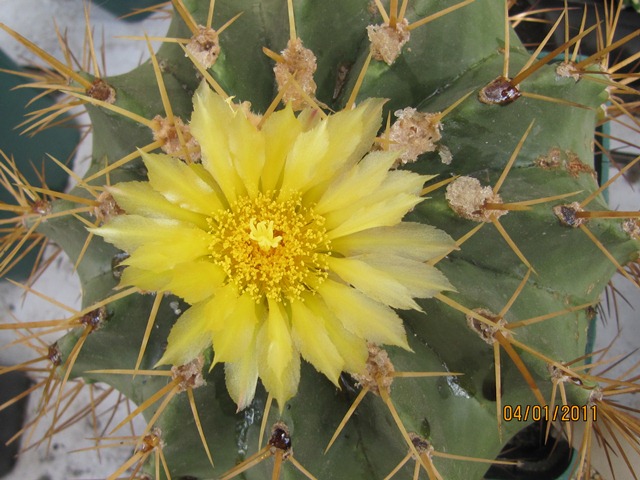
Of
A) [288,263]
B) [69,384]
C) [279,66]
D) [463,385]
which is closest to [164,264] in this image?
[288,263]

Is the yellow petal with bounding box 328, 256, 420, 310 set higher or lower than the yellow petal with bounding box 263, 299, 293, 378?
higher

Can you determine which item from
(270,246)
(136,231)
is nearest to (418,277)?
(270,246)

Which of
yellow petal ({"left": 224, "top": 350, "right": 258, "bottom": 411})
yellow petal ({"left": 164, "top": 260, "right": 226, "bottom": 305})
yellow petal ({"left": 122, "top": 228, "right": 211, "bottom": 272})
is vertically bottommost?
yellow petal ({"left": 224, "top": 350, "right": 258, "bottom": 411})

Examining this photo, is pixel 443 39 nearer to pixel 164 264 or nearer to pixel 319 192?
pixel 319 192

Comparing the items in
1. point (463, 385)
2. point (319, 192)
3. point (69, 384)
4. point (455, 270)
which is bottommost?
point (69, 384)

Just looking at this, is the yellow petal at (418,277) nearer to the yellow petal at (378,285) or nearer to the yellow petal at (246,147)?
the yellow petal at (378,285)

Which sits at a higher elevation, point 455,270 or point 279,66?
point 279,66
